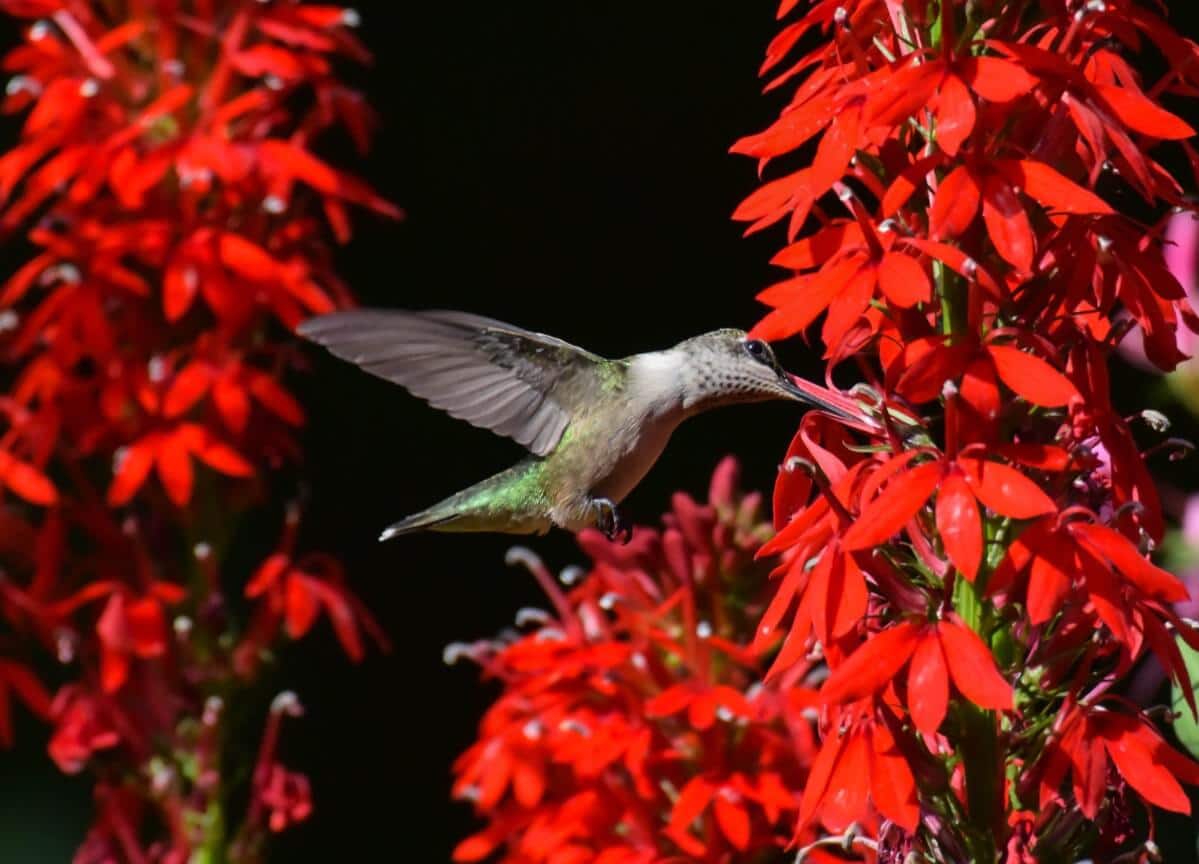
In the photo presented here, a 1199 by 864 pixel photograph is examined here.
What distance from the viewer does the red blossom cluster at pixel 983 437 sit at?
3.10 feet

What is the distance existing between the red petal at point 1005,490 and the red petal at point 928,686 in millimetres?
85

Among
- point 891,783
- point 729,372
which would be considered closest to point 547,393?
point 729,372

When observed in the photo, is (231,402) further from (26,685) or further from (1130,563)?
(1130,563)

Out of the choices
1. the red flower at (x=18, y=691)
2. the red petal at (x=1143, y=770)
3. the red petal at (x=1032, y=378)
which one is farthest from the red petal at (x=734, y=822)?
the red flower at (x=18, y=691)

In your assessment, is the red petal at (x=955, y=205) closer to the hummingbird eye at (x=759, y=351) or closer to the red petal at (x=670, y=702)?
the hummingbird eye at (x=759, y=351)

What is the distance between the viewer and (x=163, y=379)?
1.82 metres

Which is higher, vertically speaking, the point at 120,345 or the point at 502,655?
the point at 120,345

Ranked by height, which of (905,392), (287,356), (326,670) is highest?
(905,392)

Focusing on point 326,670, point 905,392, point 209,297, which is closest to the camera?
point 905,392

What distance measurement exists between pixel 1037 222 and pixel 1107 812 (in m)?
0.36

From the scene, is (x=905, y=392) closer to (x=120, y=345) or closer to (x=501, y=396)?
(x=501, y=396)

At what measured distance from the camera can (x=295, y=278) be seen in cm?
187

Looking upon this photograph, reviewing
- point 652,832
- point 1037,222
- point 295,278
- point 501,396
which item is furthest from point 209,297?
point 1037,222

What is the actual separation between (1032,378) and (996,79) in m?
0.17
